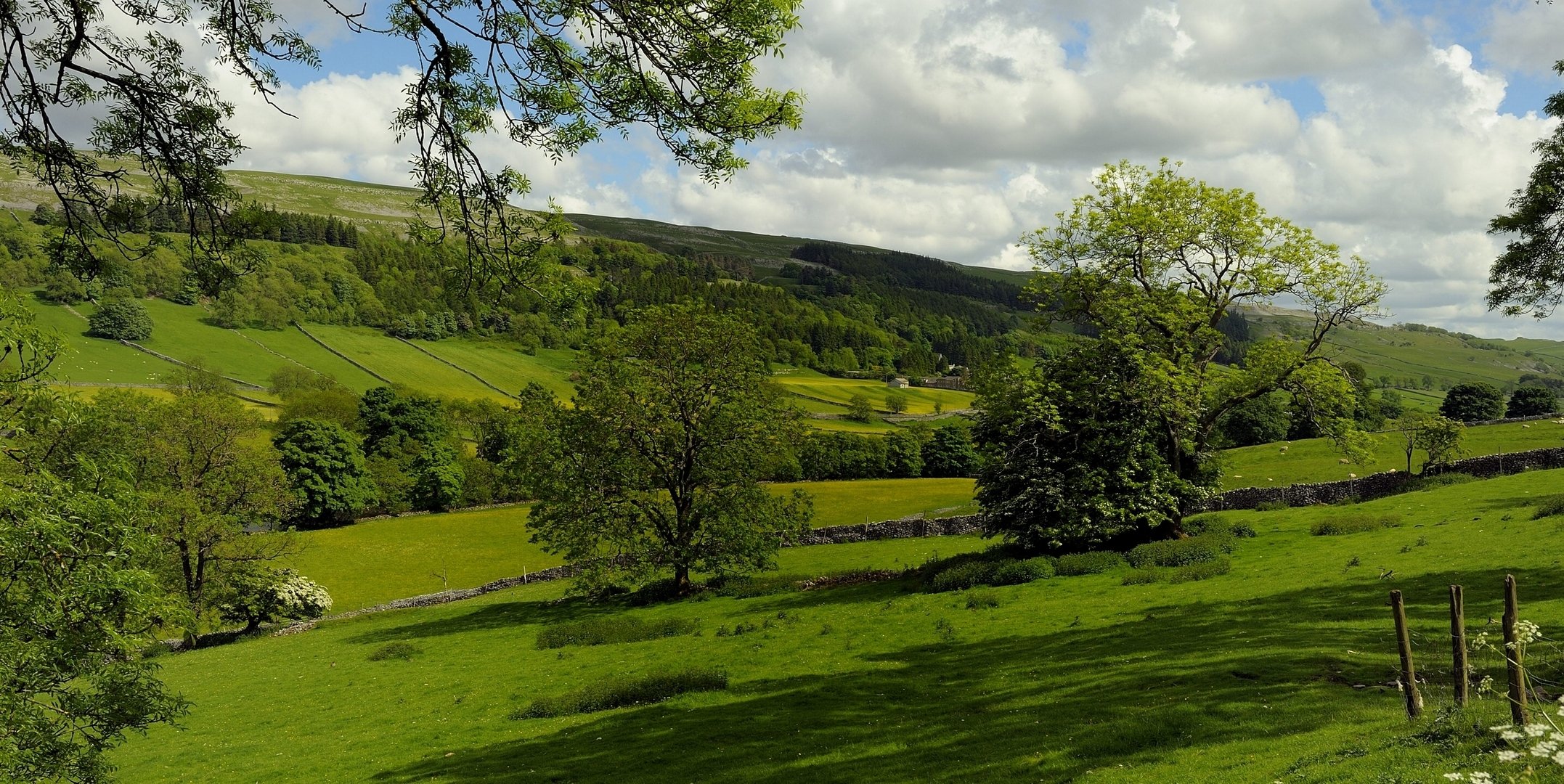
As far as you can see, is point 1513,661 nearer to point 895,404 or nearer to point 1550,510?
point 1550,510

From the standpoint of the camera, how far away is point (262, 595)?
45.4m

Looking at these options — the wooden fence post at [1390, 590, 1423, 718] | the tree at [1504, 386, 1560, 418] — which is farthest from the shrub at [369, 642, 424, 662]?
the tree at [1504, 386, 1560, 418]

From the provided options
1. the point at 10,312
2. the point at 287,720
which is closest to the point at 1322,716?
the point at 10,312

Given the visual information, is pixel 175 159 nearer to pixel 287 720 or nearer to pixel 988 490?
pixel 287 720

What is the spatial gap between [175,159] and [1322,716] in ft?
57.4

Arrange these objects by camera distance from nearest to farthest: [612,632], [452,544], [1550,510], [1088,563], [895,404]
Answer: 1. [1550,510]
2. [1088,563]
3. [612,632]
4. [452,544]
5. [895,404]

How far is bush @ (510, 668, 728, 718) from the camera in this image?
70.9 ft

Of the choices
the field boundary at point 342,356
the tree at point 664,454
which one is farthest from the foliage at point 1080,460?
the field boundary at point 342,356

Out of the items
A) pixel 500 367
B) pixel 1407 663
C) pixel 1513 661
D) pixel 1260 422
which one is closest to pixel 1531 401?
pixel 1260 422

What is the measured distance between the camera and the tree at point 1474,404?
10231 centimetres

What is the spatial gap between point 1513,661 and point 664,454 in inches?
1301

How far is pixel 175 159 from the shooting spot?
997 centimetres

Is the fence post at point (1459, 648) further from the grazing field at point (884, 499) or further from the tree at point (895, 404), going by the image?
the tree at point (895, 404)

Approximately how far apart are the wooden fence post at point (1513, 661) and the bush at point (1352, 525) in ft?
86.4
